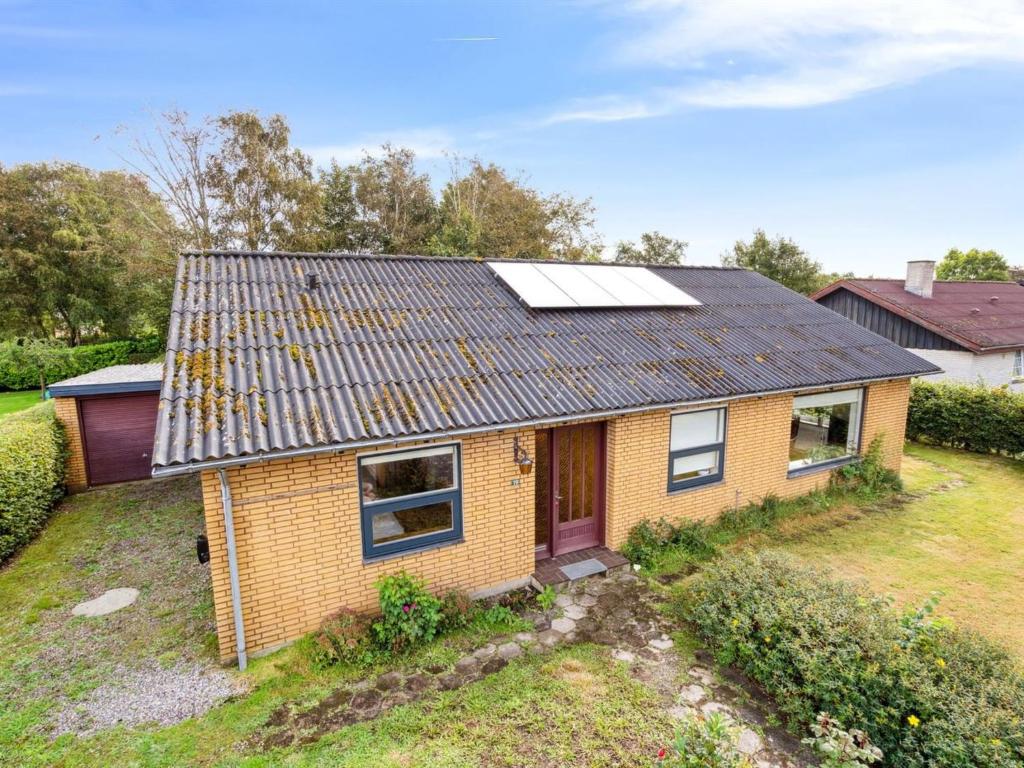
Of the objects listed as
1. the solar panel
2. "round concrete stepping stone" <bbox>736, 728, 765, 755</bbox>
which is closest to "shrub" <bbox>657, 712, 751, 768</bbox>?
"round concrete stepping stone" <bbox>736, 728, 765, 755</bbox>

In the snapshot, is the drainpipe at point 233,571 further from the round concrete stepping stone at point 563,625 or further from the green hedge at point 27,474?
the green hedge at point 27,474

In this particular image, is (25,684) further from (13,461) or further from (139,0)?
(139,0)

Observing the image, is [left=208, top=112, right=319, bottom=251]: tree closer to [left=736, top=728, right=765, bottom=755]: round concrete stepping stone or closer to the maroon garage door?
the maroon garage door

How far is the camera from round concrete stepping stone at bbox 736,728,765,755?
14.4 ft

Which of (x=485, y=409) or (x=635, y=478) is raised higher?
(x=485, y=409)

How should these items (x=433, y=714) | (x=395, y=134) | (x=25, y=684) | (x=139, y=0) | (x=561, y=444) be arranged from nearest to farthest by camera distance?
(x=433, y=714) → (x=25, y=684) → (x=561, y=444) → (x=139, y=0) → (x=395, y=134)

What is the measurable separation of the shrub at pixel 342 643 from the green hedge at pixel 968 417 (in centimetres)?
1720

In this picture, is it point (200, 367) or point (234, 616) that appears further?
point (200, 367)

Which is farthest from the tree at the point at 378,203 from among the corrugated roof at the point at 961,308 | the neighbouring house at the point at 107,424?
the corrugated roof at the point at 961,308

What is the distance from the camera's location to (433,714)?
4797 mm

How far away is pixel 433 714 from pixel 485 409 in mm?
3230

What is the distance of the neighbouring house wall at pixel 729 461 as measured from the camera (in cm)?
776

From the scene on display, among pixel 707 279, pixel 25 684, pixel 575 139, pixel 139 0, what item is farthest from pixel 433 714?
pixel 575 139

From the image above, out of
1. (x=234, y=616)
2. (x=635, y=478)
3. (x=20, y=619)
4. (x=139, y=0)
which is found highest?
(x=139, y=0)
